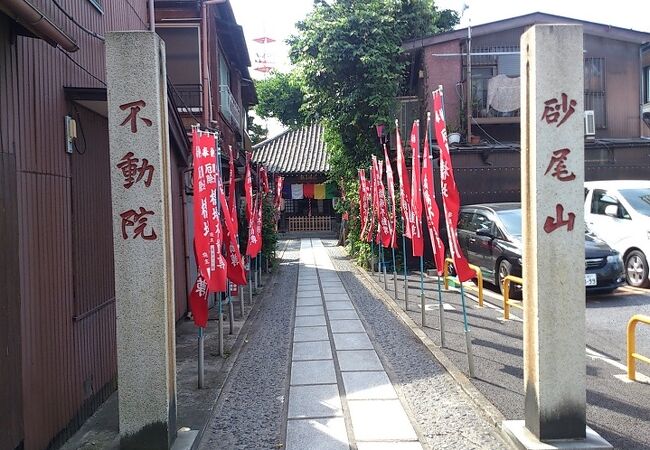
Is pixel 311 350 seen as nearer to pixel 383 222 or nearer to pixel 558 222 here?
pixel 558 222

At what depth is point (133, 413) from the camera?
14.6 feet

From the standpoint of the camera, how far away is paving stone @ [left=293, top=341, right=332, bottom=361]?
7506 millimetres

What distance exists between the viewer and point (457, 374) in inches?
253

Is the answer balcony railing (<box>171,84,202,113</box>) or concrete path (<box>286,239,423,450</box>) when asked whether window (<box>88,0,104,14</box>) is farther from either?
balcony railing (<box>171,84,202,113</box>)

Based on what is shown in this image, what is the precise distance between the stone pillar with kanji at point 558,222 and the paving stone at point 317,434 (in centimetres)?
153

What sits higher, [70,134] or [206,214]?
[70,134]

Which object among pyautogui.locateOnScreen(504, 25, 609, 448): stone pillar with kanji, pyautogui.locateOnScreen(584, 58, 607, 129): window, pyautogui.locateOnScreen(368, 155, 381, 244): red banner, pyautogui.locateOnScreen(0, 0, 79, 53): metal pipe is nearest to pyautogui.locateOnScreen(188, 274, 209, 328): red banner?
pyautogui.locateOnScreen(0, 0, 79, 53): metal pipe

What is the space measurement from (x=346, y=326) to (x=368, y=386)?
314 cm

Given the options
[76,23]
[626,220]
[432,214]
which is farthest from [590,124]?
[76,23]

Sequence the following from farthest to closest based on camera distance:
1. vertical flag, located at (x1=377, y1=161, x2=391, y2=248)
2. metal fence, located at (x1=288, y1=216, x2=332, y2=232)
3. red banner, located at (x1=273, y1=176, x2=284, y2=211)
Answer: metal fence, located at (x1=288, y1=216, x2=332, y2=232) → red banner, located at (x1=273, y1=176, x2=284, y2=211) → vertical flag, located at (x1=377, y1=161, x2=391, y2=248)

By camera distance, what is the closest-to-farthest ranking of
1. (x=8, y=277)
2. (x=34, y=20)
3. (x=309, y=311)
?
(x=34, y=20), (x=8, y=277), (x=309, y=311)

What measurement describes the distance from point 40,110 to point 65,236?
4.07 ft

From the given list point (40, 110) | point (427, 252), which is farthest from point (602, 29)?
point (40, 110)

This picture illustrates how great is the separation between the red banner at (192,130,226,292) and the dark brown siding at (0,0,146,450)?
1.14m
